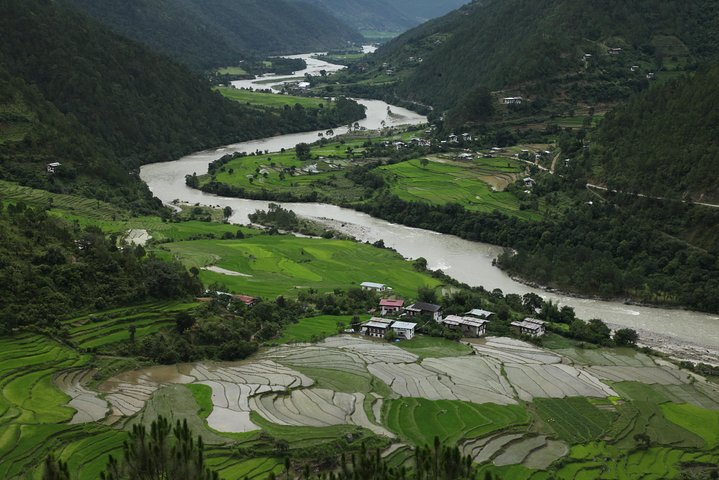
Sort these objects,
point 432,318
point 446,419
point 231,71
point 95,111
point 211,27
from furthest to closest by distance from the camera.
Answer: point 211,27, point 231,71, point 95,111, point 432,318, point 446,419

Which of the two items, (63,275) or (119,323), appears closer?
(119,323)

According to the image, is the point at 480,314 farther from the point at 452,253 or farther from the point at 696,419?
the point at 452,253

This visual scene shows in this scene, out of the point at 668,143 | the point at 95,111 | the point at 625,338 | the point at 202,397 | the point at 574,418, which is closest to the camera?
the point at 574,418

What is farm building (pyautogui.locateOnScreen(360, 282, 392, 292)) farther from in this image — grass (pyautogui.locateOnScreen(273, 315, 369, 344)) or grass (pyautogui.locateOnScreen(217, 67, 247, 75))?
grass (pyautogui.locateOnScreen(217, 67, 247, 75))

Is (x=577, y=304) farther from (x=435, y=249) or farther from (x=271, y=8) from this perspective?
(x=271, y=8)

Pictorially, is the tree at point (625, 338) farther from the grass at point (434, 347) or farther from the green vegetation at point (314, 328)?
the green vegetation at point (314, 328)

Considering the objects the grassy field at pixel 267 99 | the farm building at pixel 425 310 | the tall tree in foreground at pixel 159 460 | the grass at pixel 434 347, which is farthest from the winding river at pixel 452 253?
the tall tree in foreground at pixel 159 460

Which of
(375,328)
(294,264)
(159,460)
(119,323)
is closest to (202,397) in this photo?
(119,323)

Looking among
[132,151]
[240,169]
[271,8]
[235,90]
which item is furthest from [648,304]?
[271,8]
